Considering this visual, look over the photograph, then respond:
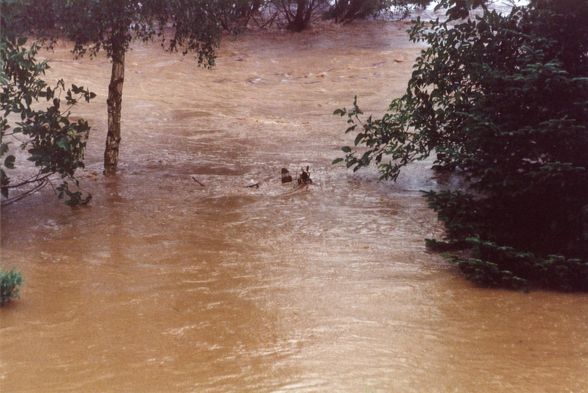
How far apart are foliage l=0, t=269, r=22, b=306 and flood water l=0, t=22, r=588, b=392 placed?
88 mm

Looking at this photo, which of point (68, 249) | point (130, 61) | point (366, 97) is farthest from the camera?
point (130, 61)

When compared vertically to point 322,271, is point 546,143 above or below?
above

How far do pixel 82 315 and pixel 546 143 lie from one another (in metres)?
4.45

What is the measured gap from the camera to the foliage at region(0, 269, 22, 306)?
18.1 feet

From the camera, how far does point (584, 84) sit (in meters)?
6.55

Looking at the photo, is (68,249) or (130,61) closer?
(68,249)

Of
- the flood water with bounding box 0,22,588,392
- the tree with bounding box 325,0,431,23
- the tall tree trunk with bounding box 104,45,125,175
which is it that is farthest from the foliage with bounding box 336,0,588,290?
the tree with bounding box 325,0,431,23

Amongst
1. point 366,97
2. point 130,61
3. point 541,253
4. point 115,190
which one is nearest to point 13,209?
point 115,190

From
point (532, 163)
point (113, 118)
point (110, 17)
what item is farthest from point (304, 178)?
point (532, 163)

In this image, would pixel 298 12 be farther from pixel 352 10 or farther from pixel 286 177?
pixel 286 177

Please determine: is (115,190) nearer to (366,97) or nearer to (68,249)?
(68,249)

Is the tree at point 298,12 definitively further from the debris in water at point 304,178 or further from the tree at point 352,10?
the debris in water at point 304,178

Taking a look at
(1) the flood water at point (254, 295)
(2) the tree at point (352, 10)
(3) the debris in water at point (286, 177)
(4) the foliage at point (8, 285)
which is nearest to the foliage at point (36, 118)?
(1) the flood water at point (254, 295)

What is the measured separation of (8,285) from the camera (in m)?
5.52
